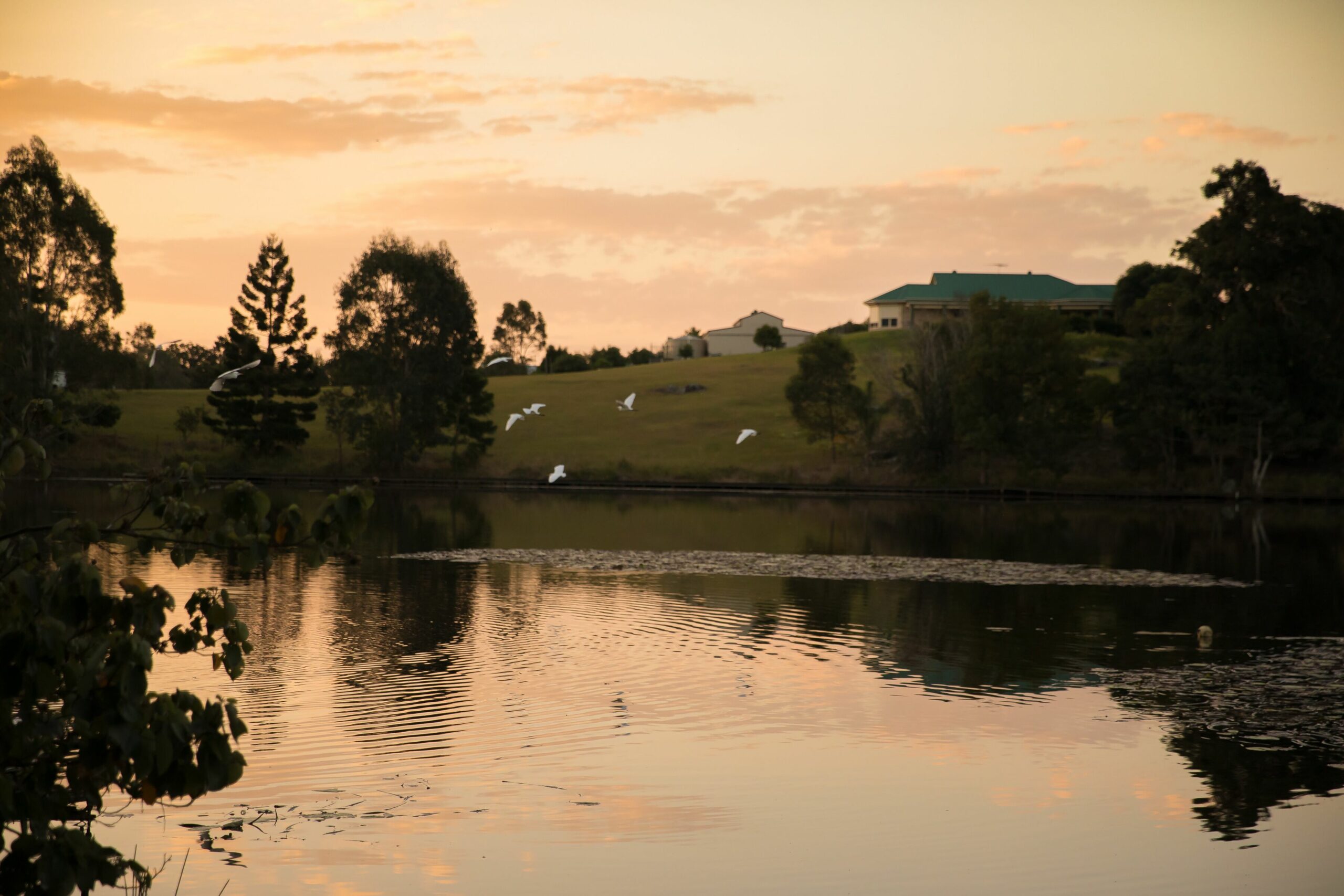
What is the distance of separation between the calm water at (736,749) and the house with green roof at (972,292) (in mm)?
123145

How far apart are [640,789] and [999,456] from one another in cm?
6965

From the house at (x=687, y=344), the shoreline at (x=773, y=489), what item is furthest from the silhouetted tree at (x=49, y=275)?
the house at (x=687, y=344)

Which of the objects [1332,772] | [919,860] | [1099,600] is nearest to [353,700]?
[919,860]

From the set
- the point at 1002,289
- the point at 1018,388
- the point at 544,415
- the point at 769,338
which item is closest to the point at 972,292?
the point at 1002,289

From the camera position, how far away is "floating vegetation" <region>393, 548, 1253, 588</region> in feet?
112

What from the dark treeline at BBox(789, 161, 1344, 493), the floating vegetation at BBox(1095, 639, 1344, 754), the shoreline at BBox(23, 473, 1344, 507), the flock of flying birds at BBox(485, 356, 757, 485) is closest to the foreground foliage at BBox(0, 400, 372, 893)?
the floating vegetation at BBox(1095, 639, 1344, 754)

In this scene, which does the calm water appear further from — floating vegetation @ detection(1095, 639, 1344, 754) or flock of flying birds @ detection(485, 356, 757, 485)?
flock of flying birds @ detection(485, 356, 757, 485)

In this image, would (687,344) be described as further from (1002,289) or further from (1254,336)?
(1254,336)

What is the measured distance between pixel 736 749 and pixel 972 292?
464 feet

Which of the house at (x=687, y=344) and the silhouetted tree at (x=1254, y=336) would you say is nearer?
the silhouetted tree at (x=1254, y=336)

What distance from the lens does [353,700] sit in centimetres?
1744

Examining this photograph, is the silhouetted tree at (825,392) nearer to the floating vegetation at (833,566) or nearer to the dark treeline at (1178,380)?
the dark treeline at (1178,380)

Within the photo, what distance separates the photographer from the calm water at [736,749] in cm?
1148

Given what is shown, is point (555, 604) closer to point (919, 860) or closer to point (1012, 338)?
point (919, 860)
